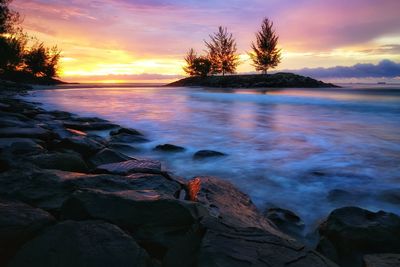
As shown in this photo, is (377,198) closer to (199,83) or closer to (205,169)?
(205,169)

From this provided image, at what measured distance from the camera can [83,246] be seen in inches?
65.7

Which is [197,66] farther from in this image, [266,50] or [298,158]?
[298,158]

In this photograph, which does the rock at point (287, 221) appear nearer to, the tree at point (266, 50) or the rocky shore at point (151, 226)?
the rocky shore at point (151, 226)

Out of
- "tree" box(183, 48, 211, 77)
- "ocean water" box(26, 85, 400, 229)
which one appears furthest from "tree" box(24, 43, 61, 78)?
"ocean water" box(26, 85, 400, 229)

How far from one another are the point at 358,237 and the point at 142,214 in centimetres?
166

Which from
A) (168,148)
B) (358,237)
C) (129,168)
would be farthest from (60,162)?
(168,148)

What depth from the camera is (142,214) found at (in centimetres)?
215

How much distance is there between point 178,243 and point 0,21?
73.4 feet

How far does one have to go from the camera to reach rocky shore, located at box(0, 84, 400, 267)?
5.63 ft

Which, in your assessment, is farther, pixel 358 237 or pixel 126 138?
pixel 126 138

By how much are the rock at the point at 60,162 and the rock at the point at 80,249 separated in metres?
1.67

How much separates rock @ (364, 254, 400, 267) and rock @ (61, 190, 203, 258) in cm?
113

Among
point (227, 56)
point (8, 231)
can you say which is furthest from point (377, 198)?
point (227, 56)

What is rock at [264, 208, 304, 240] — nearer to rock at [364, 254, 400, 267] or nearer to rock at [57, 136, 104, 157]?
rock at [364, 254, 400, 267]
